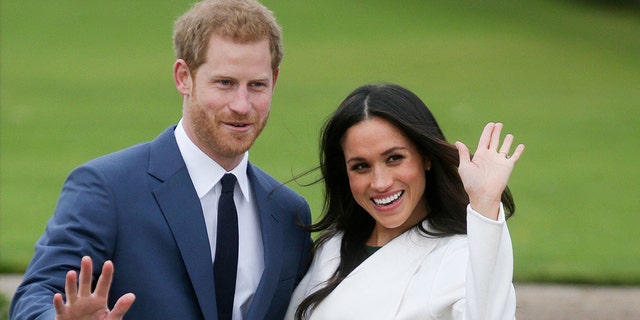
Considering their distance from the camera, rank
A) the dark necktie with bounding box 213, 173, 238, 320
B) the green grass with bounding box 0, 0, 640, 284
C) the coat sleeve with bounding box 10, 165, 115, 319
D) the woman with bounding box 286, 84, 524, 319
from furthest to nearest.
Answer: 1. the green grass with bounding box 0, 0, 640, 284
2. the dark necktie with bounding box 213, 173, 238, 320
3. the woman with bounding box 286, 84, 524, 319
4. the coat sleeve with bounding box 10, 165, 115, 319

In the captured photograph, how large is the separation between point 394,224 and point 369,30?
62.5 feet

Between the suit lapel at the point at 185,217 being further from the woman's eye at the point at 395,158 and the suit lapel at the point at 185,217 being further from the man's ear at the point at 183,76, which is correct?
the woman's eye at the point at 395,158

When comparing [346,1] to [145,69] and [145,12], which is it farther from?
[145,69]

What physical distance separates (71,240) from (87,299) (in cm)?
46

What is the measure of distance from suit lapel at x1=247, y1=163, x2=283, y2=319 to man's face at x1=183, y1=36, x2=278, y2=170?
0.30 m

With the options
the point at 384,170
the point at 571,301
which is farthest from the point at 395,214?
the point at 571,301

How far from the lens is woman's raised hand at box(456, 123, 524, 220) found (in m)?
3.81

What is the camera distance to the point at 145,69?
20.0 metres

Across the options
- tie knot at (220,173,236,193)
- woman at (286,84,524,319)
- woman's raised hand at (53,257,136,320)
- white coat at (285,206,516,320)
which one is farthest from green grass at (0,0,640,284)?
woman's raised hand at (53,257,136,320)

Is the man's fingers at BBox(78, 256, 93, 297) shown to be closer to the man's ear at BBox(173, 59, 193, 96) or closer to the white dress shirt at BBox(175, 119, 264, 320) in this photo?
the white dress shirt at BBox(175, 119, 264, 320)

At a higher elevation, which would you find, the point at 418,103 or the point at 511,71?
the point at 418,103

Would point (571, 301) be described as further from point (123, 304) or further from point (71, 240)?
point (123, 304)

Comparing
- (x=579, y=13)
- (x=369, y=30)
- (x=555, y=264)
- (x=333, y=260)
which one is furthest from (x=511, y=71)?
(x=333, y=260)

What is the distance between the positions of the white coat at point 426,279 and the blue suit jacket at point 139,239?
296 mm
